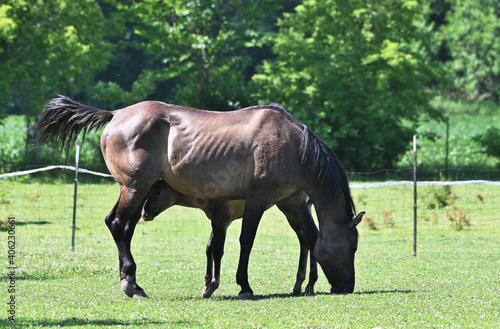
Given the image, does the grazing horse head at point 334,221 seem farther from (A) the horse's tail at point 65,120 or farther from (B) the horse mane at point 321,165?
(A) the horse's tail at point 65,120

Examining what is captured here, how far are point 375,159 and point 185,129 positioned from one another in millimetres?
20895

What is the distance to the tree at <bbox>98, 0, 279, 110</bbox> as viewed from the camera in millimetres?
30641

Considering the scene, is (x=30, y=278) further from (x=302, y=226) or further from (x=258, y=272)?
(x=302, y=226)

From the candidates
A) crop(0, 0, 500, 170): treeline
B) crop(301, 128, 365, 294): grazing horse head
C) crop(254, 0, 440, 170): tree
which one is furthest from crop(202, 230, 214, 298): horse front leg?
crop(254, 0, 440, 170): tree

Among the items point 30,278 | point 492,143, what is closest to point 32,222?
point 30,278

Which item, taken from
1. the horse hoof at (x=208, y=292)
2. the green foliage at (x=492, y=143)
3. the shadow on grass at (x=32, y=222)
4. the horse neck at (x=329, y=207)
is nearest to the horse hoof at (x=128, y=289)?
the horse hoof at (x=208, y=292)

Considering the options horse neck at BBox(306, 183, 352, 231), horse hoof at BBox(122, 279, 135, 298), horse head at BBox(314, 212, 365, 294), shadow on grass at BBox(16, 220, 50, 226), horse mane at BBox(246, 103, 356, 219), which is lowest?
shadow on grass at BBox(16, 220, 50, 226)

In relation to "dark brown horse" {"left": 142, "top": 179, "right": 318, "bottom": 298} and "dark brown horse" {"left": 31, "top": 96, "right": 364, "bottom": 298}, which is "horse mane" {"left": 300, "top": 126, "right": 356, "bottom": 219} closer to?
"dark brown horse" {"left": 31, "top": 96, "right": 364, "bottom": 298}

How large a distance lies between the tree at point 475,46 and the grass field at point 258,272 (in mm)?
36773

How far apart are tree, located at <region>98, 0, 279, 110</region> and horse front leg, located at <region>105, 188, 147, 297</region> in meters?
20.3

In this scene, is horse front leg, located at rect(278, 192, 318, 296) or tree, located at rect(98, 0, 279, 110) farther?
tree, located at rect(98, 0, 279, 110)

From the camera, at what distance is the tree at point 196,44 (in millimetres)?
30641

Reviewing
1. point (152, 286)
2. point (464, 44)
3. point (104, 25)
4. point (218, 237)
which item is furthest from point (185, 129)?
point (464, 44)

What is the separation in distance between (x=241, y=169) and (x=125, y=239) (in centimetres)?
173
